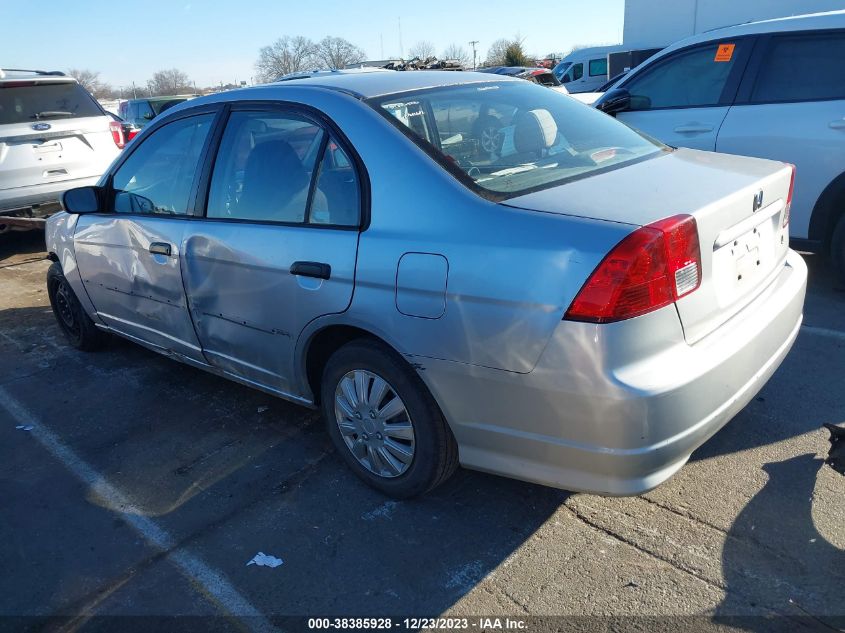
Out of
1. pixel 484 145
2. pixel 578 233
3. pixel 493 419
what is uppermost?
pixel 484 145

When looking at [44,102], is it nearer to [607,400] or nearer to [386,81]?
[386,81]

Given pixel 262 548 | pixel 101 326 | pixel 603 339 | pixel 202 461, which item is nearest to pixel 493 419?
pixel 603 339

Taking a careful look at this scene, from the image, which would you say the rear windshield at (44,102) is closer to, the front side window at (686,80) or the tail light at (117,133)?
the tail light at (117,133)

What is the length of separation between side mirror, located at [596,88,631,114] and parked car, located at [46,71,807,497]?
2234mm

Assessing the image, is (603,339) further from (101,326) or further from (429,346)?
(101,326)

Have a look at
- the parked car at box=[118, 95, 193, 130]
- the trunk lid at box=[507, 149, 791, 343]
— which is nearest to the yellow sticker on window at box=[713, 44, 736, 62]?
the trunk lid at box=[507, 149, 791, 343]

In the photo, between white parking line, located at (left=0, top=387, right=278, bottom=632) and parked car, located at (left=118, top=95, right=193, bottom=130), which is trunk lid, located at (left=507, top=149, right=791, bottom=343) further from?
parked car, located at (left=118, top=95, right=193, bottom=130)

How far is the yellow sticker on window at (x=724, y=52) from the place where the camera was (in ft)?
17.1

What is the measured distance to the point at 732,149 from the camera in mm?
5082

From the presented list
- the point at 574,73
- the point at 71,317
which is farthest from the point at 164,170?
the point at 574,73

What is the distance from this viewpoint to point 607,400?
84.7 inches

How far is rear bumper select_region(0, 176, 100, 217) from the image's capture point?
7.28m

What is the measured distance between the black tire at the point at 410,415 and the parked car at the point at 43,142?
5.96 m

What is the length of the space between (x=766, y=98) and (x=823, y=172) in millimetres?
704
